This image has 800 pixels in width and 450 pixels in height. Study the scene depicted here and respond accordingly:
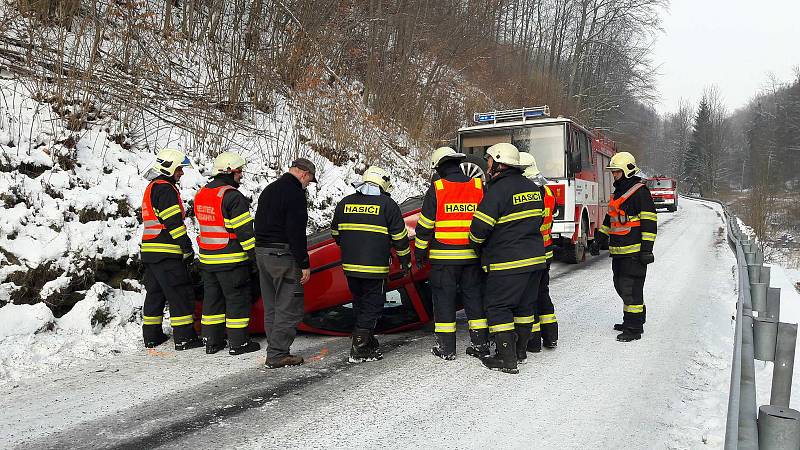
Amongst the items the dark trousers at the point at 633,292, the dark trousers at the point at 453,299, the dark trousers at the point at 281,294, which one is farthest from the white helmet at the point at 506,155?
the dark trousers at the point at 281,294

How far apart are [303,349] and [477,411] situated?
2.02 meters

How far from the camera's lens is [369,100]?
14172 millimetres

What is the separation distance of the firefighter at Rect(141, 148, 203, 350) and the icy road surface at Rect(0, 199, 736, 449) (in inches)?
9.6

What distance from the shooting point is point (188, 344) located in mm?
5023

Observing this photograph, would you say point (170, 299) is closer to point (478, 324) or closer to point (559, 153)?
point (478, 324)

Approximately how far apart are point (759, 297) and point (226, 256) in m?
4.80

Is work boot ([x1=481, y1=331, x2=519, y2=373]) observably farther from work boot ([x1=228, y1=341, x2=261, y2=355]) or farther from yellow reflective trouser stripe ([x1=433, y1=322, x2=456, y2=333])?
work boot ([x1=228, y1=341, x2=261, y2=355])

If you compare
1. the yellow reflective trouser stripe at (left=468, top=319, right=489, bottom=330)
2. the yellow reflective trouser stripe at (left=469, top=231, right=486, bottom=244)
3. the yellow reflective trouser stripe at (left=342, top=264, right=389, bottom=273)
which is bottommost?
the yellow reflective trouser stripe at (left=468, top=319, right=489, bottom=330)

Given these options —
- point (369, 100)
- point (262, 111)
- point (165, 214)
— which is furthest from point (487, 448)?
point (369, 100)

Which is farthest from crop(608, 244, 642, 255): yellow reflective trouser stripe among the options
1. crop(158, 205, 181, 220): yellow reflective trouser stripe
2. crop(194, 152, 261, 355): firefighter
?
crop(158, 205, 181, 220): yellow reflective trouser stripe

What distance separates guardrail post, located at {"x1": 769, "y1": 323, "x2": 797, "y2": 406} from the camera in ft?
9.27

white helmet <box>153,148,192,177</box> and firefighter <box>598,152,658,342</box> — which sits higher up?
white helmet <box>153,148,192,177</box>

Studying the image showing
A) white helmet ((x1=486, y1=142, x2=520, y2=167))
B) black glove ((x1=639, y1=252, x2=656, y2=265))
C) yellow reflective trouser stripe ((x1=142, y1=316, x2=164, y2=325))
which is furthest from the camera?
black glove ((x1=639, y1=252, x2=656, y2=265))

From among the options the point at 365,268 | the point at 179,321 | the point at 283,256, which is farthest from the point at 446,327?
the point at 179,321
